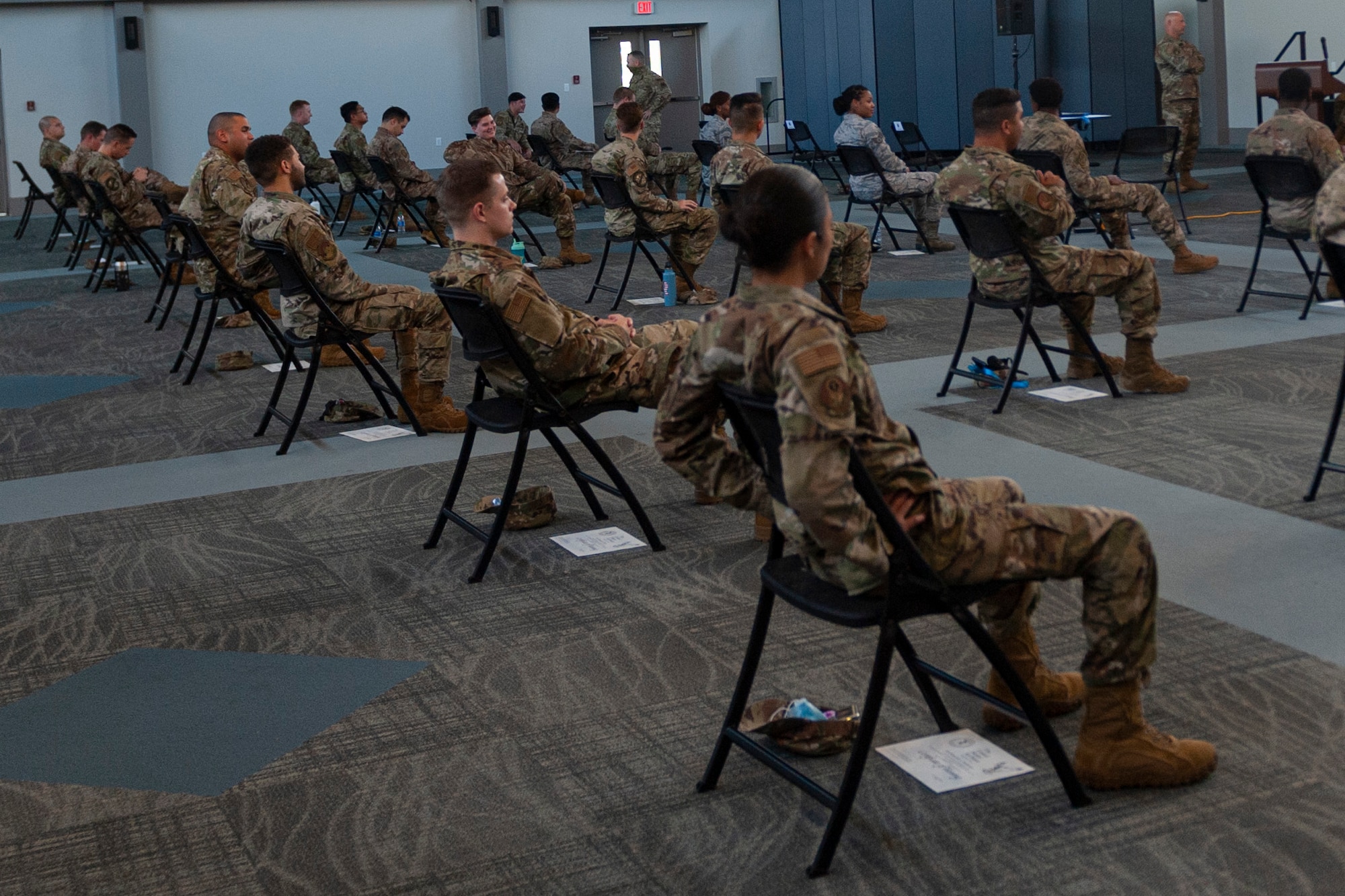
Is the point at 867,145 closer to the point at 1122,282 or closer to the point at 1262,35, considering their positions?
the point at 1122,282

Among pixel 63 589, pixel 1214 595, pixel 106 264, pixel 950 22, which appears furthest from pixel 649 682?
pixel 950 22

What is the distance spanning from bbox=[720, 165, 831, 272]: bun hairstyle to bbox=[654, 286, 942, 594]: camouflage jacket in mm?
65

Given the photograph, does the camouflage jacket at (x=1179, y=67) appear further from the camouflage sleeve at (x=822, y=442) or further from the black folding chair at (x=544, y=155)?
the camouflage sleeve at (x=822, y=442)

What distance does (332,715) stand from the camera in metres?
3.13

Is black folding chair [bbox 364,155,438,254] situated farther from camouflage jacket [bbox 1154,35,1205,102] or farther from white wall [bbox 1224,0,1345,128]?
white wall [bbox 1224,0,1345,128]

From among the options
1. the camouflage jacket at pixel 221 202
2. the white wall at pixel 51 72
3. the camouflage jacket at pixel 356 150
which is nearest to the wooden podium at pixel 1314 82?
the camouflage jacket at pixel 356 150

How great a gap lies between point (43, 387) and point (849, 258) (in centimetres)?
429

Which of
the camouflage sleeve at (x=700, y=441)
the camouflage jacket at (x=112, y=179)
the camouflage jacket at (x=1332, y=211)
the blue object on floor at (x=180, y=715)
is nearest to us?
the camouflage sleeve at (x=700, y=441)

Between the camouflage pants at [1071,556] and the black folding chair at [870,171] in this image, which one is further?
the black folding chair at [870,171]

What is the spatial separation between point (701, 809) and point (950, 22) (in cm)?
1816

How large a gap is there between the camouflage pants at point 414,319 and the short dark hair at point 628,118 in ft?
12.0

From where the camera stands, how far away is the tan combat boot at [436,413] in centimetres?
581

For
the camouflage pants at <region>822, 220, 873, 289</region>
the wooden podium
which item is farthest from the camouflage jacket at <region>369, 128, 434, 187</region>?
the wooden podium

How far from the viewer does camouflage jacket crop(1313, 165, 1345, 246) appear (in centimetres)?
394
